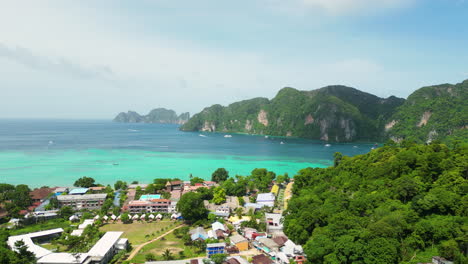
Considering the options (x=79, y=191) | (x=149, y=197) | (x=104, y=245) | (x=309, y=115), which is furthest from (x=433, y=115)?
(x=104, y=245)

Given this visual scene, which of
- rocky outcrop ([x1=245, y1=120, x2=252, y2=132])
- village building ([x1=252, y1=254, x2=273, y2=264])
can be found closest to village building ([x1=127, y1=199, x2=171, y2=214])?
village building ([x1=252, y1=254, x2=273, y2=264])

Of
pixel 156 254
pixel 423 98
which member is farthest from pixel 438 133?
pixel 156 254

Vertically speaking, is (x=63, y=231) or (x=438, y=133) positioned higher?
(x=438, y=133)

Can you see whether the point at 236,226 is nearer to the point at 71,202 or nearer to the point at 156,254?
the point at 156,254

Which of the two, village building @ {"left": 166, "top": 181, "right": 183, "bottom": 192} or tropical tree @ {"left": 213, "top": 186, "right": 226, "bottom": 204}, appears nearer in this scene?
tropical tree @ {"left": 213, "top": 186, "right": 226, "bottom": 204}

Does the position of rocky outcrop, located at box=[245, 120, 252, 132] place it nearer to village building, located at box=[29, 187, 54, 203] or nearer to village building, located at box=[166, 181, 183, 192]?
village building, located at box=[166, 181, 183, 192]

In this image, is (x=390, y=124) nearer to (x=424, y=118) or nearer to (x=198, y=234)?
(x=424, y=118)

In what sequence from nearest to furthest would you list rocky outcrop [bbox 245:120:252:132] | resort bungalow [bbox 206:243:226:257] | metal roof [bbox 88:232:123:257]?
metal roof [bbox 88:232:123:257] < resort bungalow [bbox 206:243:226:257] < rocky outcrop [bbox 245:120:252:132]
